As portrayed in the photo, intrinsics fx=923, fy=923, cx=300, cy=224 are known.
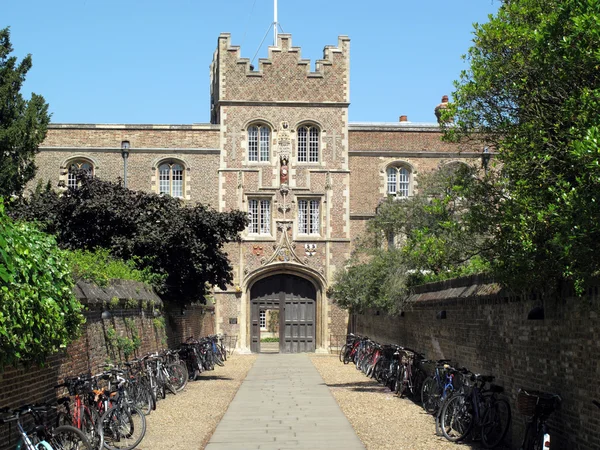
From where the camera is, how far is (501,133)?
1290 cm

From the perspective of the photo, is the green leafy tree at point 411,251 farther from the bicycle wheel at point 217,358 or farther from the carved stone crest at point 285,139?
the carved stone crest at point 285,139

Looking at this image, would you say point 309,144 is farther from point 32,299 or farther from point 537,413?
point 32,299

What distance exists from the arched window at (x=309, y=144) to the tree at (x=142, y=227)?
15.4 meters

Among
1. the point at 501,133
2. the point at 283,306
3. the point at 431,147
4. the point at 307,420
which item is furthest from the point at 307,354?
the point at 501,133

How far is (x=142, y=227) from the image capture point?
77.3 ft

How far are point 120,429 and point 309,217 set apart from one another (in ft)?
92.0

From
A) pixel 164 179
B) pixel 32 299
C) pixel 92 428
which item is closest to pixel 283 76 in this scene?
pixel 164 179

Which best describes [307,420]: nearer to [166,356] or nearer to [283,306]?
[166,356]

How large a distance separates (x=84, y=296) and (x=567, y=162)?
7.06 metres

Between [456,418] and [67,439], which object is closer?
[67,439]

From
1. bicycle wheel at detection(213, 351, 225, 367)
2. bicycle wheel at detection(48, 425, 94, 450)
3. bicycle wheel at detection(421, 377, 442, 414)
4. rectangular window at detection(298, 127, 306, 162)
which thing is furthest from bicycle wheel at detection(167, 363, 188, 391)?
rectangular window at detection(298, 127, 306, 162)

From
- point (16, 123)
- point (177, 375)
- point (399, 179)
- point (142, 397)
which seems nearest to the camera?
point (142, 397)

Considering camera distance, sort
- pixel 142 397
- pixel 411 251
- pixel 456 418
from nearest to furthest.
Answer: pixel 456 418 < pixel 142 397 < pixel 411 251

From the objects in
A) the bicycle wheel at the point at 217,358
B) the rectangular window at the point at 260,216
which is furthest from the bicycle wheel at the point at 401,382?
the rectangular window at the point at 260,216
